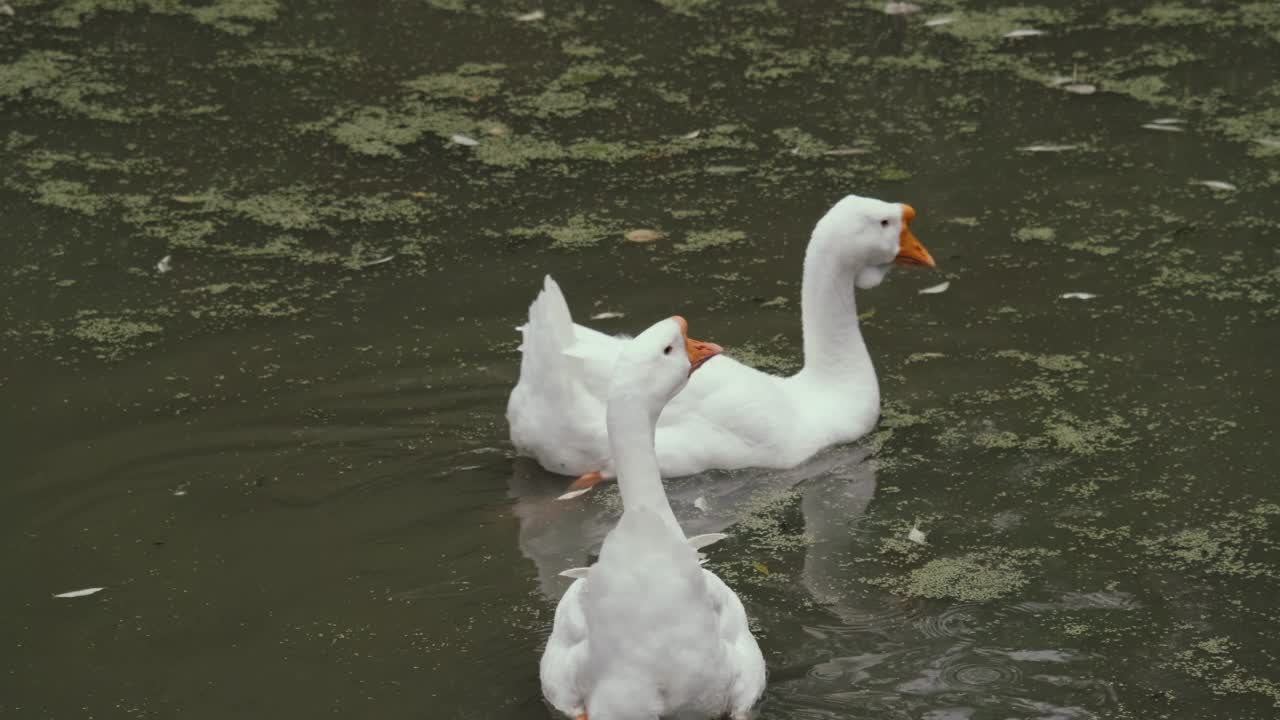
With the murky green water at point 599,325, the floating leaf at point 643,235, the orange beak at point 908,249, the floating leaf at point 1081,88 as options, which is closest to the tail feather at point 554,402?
the murky green water at point 599,325

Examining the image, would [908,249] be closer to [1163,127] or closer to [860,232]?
[860,232]

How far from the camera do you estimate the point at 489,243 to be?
23.4 ft

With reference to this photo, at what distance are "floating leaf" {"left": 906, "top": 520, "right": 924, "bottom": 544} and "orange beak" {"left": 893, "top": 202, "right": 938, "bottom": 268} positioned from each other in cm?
115

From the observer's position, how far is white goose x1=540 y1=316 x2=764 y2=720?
385 cm

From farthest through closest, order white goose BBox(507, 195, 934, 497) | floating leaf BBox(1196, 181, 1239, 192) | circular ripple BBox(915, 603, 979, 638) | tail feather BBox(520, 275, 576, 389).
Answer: floating leaf BBox(1196, 181, 1239, 192), white goose BBox(507, 195, 934, 497), tail feather BBox(520, 275, 576, 389), circular ripple BBox(915, 603, 979, 638)

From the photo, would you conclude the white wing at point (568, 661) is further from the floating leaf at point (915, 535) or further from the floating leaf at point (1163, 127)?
the floating leaf at point (1163, 127)

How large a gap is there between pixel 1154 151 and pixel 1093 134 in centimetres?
33

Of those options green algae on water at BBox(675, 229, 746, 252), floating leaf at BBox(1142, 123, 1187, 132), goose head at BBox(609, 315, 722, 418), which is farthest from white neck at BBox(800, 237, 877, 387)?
floating leaf at BBox(1142, 123, 1187, 132)

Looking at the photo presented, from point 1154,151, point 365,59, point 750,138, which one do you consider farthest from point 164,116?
point 1154,151

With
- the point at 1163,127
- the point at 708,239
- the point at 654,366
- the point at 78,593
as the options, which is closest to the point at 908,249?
the point at 708,239

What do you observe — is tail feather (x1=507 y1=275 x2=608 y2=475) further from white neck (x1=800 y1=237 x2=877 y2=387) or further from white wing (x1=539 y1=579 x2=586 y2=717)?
white wing (x1=539 y1=579 x2=586 y2=717)

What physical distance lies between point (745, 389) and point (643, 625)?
1846mm

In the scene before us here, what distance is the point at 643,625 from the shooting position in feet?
12.6

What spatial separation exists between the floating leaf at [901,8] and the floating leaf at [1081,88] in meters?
1.40
